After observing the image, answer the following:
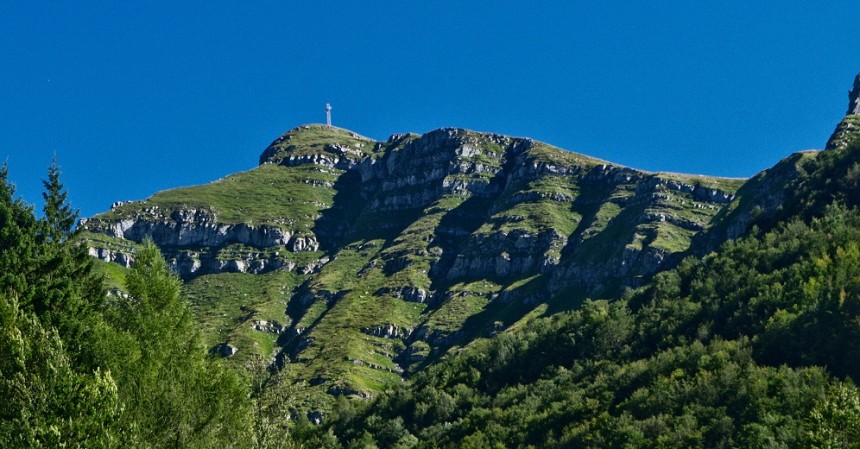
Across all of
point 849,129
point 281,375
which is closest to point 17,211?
point 281,375

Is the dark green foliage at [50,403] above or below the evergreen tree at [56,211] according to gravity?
below

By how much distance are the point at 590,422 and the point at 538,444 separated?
7.70 metres

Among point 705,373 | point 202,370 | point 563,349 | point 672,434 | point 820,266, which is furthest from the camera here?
point 563,349

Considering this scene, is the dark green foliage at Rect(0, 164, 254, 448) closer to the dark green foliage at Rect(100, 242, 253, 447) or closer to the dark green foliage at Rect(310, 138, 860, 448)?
the dark green foliage at Rect(100, 242, 253, 447)

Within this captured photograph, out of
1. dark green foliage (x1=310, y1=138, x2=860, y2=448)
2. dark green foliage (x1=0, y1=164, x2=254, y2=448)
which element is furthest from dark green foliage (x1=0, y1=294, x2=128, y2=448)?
dark green foliage (x1=310, y1=138, x2=860, y2=448)

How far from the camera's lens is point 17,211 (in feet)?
185

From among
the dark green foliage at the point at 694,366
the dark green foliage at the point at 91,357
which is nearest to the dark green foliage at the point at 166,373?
the dark green foliage at the point at 91,357

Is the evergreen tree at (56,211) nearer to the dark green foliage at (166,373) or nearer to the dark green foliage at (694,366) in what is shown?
the dark green foliage at (166,373)

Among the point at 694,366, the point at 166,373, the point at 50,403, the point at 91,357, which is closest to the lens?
the point at 50,403

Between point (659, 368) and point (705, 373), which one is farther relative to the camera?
point (659, 368)

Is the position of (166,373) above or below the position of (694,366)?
above

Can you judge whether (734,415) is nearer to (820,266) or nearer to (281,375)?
(820,266)

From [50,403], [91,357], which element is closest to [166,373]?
[91,357]

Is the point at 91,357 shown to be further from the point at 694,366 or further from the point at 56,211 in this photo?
the point at 694,366
